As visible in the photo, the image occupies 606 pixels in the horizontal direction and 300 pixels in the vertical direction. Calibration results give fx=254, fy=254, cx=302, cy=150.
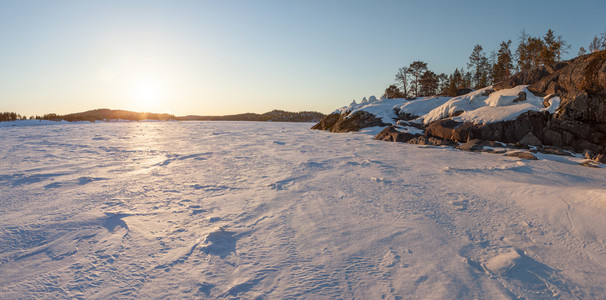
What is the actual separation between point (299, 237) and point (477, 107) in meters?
18.1

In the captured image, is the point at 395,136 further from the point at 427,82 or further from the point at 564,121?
the point at 427,82

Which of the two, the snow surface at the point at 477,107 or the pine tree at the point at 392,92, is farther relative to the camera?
the pine tree at the point at 392,92

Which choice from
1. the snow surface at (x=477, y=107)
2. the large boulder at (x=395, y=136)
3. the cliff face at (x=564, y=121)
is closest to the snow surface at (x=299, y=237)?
the cliff face at (x=564, y=121)

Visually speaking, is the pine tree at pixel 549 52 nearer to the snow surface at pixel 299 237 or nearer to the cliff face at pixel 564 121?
the cliff face at pixel 564 121

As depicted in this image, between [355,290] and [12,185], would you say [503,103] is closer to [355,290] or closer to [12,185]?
[355,290]

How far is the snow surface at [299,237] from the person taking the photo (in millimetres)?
1996

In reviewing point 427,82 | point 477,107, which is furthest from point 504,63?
point 477,107

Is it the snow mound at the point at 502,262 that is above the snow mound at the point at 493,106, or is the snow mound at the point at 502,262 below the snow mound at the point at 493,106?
below

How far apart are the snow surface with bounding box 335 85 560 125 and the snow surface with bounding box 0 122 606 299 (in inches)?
318

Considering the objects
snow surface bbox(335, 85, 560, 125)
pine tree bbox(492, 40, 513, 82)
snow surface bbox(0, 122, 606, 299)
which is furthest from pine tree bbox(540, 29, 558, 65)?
snow surface bbox(0, 122, 606, 299)

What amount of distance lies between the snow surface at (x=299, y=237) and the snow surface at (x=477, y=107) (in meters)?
8.09

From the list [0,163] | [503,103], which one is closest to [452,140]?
[503,103]

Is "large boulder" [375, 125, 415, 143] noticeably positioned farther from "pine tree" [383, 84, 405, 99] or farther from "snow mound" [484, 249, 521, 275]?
"pine tree" [383, 84, 405, 99]

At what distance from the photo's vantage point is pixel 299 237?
2803 mm
